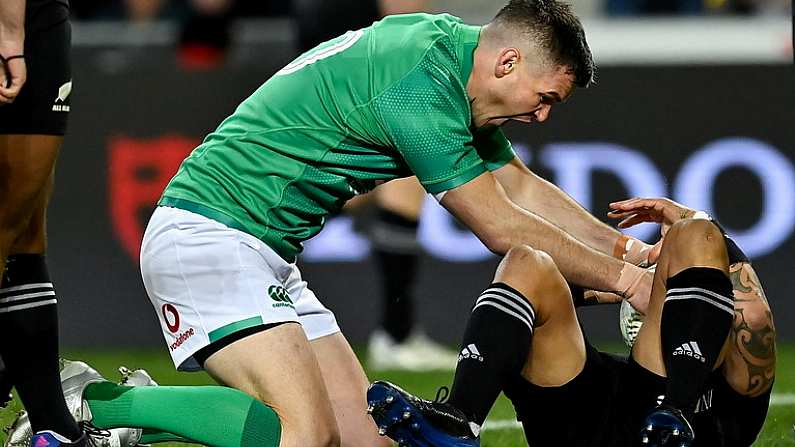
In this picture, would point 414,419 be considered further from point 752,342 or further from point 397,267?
point 397,267

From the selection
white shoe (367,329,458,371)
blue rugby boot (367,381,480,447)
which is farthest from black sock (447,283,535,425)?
white shoe (367,329,458,371)

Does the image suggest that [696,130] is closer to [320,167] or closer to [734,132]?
[734,132]

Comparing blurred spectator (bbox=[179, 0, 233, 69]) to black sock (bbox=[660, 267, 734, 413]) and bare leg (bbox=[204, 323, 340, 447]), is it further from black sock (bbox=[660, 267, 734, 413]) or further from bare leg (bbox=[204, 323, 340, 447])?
black sock (bbox=[660, 267, 734, 413])

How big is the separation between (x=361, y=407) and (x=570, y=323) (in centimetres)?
82

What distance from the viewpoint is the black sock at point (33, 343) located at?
14.1ft

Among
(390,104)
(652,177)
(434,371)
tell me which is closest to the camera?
(390,104)

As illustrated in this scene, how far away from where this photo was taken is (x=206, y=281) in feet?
13.6

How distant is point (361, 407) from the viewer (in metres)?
4.60

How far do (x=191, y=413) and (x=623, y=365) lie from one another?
1.23m

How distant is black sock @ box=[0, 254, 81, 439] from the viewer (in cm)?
431

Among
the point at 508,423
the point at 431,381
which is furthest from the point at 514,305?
the point at 431,381

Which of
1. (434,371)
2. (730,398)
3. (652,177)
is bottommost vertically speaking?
(434,371)

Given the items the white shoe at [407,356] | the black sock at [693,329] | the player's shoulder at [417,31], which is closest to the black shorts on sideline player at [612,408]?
the black sock at [693,329]

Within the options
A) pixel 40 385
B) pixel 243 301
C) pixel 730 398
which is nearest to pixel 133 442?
pixel 40 385
